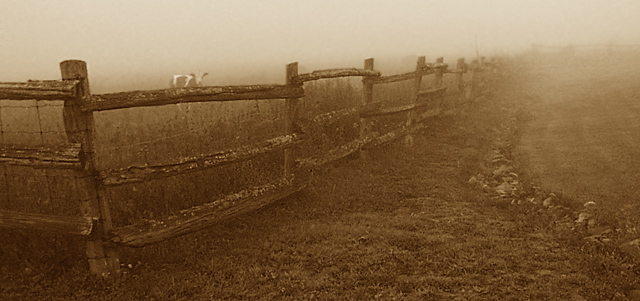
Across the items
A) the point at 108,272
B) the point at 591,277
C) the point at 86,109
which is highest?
the point at 86,109

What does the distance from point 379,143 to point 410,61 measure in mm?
31172

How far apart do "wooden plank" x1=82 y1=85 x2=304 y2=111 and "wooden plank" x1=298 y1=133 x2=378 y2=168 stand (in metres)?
1.15

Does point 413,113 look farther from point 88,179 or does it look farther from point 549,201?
point 88,179

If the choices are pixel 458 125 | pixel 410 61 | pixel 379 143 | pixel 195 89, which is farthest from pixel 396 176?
pixel 410 61

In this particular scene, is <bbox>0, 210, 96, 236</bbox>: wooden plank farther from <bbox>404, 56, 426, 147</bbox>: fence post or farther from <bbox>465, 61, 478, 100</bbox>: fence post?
<bbox>465, 61, 478, 100</bbox>: fence post

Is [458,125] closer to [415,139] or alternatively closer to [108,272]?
[415,139]

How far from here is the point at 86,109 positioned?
14.5 ft

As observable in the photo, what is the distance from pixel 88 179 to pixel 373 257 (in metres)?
3.16

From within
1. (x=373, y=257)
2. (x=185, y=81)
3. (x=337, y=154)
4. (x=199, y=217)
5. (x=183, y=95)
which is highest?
(x=185, y=81)

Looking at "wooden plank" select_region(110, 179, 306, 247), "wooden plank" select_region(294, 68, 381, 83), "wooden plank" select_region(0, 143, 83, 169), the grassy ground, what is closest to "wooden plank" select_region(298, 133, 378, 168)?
the grassy ground

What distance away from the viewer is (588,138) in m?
11.6

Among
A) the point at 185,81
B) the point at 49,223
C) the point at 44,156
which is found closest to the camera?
the point at 44,156

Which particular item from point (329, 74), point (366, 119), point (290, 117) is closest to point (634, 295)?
point (290, 117)

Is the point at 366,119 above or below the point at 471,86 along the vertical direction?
below
